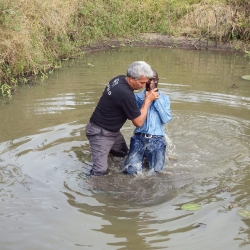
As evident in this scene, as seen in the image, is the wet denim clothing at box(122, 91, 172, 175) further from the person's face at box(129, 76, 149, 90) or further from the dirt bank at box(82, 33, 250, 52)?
the dirt bank at box(82, 33, 250, 52)

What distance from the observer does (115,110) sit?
5.34 m

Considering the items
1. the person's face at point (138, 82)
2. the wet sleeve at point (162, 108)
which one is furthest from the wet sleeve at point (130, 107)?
the wet sleeve at point (162, 108)

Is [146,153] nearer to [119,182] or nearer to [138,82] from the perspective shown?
[119,182]

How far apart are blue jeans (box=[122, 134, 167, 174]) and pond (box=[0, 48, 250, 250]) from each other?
→ 155 mm

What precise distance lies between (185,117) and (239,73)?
4.50m

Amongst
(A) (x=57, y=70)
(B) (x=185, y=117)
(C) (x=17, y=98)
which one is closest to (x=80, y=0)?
(A) (x=57, y=70)

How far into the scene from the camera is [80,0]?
15.5 meters

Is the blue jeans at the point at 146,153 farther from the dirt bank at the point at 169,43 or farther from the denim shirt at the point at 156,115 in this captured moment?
the dirt bank at the point at 169,43

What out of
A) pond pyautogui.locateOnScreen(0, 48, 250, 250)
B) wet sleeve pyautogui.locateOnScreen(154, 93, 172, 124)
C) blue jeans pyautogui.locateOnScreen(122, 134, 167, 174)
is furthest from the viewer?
blue jeans pyautogui.locateOnScreen(122, 134, 167, 174)

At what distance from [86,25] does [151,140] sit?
1076 centimetres

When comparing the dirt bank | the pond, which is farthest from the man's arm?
the dirt bank

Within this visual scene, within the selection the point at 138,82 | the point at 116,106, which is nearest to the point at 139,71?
the point at 138,82

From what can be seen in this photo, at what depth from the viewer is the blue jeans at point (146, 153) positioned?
5582mm

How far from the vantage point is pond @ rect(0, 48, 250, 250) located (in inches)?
173
